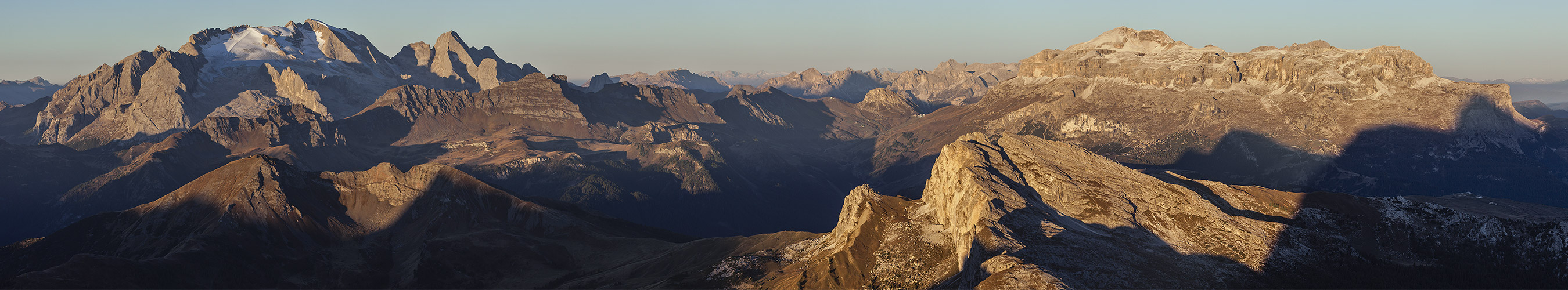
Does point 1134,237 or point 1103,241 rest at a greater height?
point 1103,241

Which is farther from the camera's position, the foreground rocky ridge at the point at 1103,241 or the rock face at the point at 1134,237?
the foreground rocky ridge at the point at 1103,241

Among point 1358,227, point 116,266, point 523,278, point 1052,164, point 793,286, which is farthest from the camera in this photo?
point 523,278

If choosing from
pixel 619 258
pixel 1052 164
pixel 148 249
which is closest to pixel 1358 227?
pixel 1052 164

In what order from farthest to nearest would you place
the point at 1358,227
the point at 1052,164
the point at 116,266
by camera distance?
the point at 116,266 < the point at 1052,164 < the point at 1358,227

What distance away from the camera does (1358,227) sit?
114 m

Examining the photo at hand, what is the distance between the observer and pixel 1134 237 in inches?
4274

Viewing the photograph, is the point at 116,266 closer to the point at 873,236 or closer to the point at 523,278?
the point at 523,278

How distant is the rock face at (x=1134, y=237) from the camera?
97.8 metres

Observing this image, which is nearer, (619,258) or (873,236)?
(873,236)

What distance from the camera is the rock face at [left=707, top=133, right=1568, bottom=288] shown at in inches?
3848

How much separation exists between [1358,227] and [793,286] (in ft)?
253

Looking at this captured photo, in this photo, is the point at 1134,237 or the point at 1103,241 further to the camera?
the point at 1134,237

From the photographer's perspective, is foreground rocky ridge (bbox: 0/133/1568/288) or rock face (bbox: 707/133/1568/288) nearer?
rock face (bbox: 707/133/1568/288)

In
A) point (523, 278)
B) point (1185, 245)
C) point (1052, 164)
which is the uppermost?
point (1052, 164)
